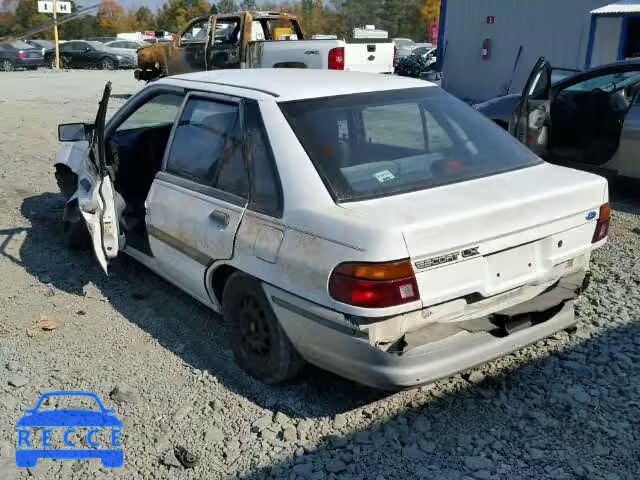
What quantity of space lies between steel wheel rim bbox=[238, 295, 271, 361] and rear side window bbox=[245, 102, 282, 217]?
1.71ft

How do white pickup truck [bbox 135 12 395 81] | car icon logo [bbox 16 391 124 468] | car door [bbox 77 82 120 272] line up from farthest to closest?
1. white pickup truck [bbox 135 12 395 81]
2. car door [bbox 77 82 120 272]
3. car icon logo [bbox 16 391 124 468]

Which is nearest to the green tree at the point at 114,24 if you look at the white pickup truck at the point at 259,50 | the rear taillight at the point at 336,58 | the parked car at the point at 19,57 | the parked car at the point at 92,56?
the parked car at the point at 92,56

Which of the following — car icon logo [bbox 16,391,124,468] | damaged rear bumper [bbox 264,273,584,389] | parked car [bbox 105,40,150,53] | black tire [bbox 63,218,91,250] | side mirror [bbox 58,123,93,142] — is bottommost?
car icon logo [bbox 16,391,124,468]

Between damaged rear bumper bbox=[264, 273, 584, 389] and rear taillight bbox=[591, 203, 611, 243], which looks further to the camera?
rear taillight bbox=[591, 203, 611, 243]

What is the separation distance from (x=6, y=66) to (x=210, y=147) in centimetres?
3268

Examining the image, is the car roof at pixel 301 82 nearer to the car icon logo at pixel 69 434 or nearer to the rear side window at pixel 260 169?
the rear side window at pixel 260 169

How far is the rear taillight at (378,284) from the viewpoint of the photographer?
9.21 ft

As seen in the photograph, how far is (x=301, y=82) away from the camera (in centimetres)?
389

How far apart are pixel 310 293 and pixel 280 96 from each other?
46.5 inches

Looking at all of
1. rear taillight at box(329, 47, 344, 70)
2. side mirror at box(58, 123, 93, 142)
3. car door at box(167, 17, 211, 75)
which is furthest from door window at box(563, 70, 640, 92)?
car door at box(167, 17, 211, 75)

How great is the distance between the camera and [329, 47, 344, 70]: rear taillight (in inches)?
545

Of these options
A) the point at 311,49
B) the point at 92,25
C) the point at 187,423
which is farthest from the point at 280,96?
the point at 92,25

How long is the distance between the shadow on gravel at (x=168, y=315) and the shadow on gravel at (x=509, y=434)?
0.34 metres

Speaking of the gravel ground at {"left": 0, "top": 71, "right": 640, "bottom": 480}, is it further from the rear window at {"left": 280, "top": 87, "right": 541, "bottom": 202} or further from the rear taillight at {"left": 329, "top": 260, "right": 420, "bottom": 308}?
the rear window at {"left": 280, "top": 87, "right": 541, "bottom": 202}
